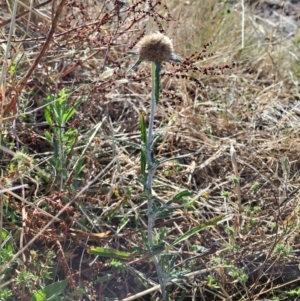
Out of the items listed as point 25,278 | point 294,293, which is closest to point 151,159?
point 25,278

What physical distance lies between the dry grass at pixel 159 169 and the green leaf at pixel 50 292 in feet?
0.15

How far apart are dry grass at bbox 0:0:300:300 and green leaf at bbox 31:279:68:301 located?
0.05 m

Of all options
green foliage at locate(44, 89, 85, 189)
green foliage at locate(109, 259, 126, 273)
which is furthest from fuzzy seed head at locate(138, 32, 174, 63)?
green foliage at locate(109, 259, 126, 273)

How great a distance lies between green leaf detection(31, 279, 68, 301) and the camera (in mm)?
1662

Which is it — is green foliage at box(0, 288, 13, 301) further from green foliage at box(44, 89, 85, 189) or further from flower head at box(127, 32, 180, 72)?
Result: flower head at box(127, 32, 180, 72)

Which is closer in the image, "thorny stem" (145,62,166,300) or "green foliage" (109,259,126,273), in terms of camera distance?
"thorny stem" (145,62,166,300)

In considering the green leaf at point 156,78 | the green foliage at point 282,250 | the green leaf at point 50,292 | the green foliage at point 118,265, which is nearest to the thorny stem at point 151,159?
Result: the green leaf at point 156,78

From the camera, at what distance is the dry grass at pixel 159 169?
188 centimetres

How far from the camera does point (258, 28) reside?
306 cm

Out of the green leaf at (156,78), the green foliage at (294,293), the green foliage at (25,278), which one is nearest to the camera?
the green leaf at (156,78)

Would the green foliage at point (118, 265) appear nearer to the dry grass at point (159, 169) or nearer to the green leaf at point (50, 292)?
the dry grass at point (159, 169)

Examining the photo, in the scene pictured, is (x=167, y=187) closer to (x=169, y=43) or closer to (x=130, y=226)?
(x=130, y=226)

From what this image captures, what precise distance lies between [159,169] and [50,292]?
0.72 meters

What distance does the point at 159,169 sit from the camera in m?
2.28
